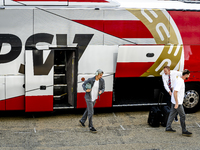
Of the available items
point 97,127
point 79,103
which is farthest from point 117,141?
point 79,103

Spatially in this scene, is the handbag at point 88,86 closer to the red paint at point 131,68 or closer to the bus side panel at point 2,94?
the red paint at point 131,68

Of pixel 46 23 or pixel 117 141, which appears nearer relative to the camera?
pixel 117 141

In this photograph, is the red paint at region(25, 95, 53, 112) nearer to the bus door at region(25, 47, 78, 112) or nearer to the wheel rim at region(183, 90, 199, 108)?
the bus door at region(25, 47, 78, 112)

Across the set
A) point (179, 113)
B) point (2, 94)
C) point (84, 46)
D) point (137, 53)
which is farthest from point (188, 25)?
point (2, 94)

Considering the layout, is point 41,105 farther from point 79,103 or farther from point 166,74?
point 166,74

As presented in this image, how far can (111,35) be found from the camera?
31.1ft

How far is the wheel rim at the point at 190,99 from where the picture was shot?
33.6 ft

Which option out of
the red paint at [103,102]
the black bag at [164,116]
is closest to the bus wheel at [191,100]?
the black bag at [164,116]

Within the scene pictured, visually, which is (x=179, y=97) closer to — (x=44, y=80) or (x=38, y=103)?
(x=44, y=80)

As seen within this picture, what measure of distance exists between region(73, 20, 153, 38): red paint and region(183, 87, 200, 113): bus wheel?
2.08 m

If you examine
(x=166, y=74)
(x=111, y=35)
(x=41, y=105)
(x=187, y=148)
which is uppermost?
(x=111, y=35)

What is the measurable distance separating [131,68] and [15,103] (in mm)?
3309

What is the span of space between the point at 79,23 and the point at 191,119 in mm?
4135

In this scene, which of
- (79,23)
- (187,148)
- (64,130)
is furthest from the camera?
(79,23)
